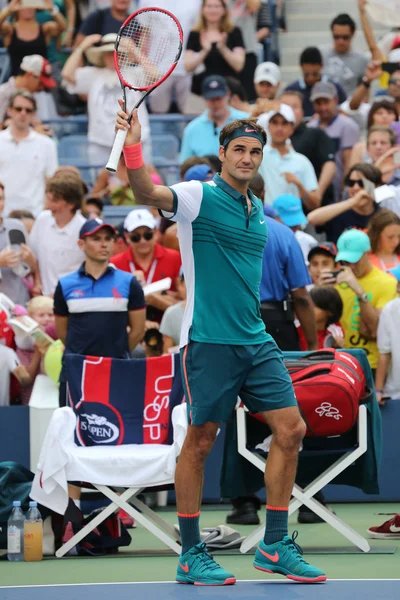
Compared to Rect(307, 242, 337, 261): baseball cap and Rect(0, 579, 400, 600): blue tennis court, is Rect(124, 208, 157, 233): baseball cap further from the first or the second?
Rect(0, 579, 400, 600): blue tennis court

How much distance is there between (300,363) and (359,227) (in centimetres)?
377

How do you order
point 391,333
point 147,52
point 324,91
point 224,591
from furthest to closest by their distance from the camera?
point 324,91, point 391,333, point 147,52, point 224,591

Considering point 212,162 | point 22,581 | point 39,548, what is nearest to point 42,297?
point 212,162

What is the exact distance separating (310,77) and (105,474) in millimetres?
7504

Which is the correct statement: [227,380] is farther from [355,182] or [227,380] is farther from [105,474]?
[355,182]

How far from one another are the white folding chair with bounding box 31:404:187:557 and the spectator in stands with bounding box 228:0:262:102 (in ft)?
25.7

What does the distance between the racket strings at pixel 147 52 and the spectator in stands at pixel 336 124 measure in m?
6.08

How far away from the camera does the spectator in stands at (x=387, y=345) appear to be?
28.1 feet

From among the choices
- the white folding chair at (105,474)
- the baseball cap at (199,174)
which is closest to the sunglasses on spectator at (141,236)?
the baseball cap at (199,174)

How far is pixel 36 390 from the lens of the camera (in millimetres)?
8773

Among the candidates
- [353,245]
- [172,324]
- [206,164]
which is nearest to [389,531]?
[353,245]

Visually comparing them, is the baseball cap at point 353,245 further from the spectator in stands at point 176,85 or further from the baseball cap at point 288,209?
the spectator in stands at point 176,85

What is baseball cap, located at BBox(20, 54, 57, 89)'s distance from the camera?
13.4 m

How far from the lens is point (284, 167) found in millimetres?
11164
